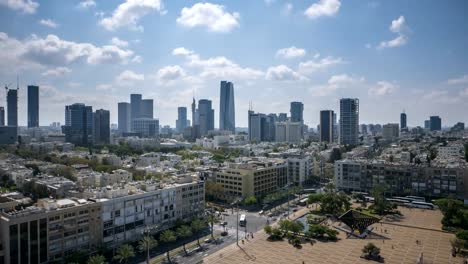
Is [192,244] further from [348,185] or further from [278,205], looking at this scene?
[348,185]

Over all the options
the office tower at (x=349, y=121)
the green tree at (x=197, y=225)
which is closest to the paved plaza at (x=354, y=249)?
the green tree at (x=197, y=225)

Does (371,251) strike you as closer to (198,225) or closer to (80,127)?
(198,225)

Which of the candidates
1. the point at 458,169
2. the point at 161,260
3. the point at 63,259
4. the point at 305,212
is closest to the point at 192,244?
the point at 161,260

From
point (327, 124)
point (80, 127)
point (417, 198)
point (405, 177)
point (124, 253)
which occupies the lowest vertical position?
point (417, 198)

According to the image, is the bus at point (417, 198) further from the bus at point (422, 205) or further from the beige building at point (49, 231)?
the beige building at point (49, 231)

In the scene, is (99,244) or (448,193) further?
(448,193)

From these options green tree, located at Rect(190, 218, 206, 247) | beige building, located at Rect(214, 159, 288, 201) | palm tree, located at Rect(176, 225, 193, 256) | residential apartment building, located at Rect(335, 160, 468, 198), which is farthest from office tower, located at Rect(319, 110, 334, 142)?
palm tree, located at Rect(176, 225, 193, 256)

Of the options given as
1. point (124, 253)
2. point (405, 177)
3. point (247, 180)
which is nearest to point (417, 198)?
point (405, 177)
